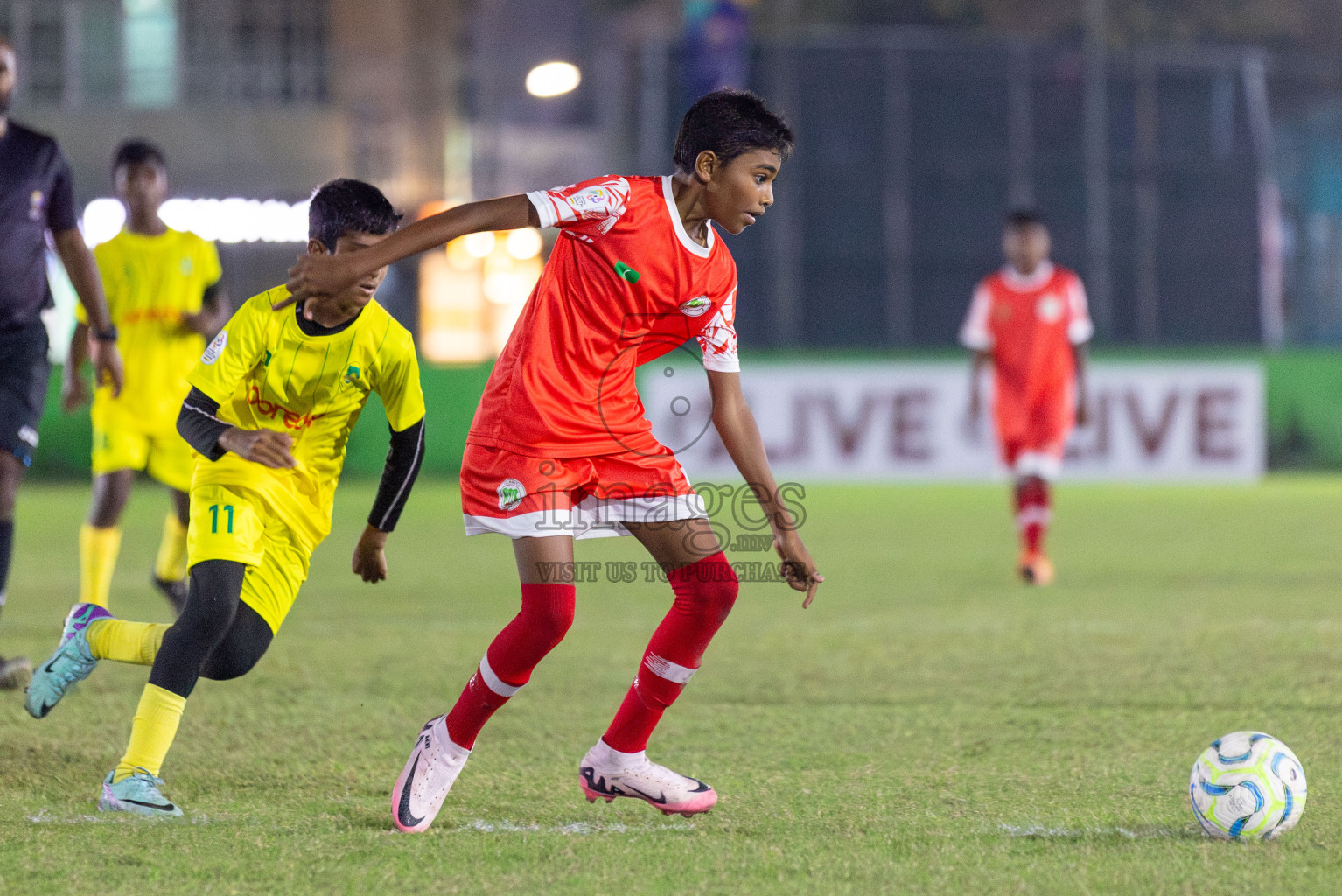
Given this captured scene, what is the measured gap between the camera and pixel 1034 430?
9.01 meters

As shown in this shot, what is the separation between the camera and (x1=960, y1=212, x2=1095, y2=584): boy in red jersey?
352 inches

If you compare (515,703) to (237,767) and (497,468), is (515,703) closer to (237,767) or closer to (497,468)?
(237,767)

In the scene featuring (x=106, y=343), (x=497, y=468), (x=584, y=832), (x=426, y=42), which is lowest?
(x=584, y=832)

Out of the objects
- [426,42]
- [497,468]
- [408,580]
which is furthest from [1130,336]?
[497,468]

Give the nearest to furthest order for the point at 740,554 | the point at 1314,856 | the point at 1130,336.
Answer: the point at 1314,856, the point at 740,554, the point at 1130,336

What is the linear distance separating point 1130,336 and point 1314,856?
18374 millimetres

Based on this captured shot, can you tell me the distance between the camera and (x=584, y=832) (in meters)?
3.53

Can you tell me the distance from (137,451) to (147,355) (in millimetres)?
405

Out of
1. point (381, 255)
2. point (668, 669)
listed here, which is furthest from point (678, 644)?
point (381, 255)

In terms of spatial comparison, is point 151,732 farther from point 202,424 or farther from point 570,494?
point 570,494

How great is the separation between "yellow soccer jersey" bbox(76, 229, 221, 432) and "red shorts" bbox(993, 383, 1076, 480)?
4.59m

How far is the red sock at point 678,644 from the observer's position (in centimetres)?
373

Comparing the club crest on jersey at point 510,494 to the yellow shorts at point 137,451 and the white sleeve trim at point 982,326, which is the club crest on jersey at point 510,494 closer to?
the yellow shorts at point 137,451

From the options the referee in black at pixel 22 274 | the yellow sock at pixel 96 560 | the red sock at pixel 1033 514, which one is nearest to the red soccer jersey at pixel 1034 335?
the red sock at pixel 1033 514
